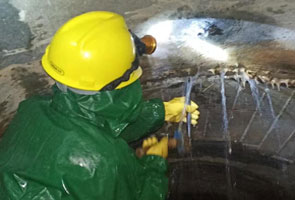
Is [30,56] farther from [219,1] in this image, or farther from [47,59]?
[219,1]

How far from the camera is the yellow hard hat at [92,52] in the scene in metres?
1.74

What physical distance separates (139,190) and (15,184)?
0.67m

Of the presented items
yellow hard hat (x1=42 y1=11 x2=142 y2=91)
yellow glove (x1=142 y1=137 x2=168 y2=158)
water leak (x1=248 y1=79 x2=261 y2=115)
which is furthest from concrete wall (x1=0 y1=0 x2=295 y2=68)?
Result: yellow hard hat (x1=42 y1=11 x2=142 y2=91)

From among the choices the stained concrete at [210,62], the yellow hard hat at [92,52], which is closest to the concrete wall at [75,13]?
the stained concrete at [210,62]

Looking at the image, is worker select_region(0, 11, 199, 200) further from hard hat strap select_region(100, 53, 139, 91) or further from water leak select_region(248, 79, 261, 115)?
water leak select_region(248, 79, 261, 115)

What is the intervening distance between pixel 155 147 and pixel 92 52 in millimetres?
1004

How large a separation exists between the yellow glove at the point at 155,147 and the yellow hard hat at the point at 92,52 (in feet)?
2.56

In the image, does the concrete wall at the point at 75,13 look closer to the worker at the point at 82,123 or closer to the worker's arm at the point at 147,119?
the worker's arm at the point at 147,119

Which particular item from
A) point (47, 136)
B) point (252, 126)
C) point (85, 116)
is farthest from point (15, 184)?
point (252, 126)

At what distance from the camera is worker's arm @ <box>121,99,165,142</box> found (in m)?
2.37

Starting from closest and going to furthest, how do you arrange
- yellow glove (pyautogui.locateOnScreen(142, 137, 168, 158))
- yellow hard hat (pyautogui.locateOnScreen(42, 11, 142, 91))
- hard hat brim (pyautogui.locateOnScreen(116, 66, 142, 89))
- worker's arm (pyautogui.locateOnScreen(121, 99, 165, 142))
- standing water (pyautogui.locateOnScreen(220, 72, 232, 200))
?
1. yellow hard hat (pyautogui.locateOnScreen(42, 11, 142, 91))
2. hard hat brim (pyautogui.locateOnScreen(116, 66, 142, 89))
3. worker's arm (pyautogui.locateOnScreen(121, 99, 165, 142))
4. yellow glove (pyautogui.locateOnScreen(142, 137, 168, 158))
5. standing water (pyautogui.locateOnScreen(220, 72, 232, 200))

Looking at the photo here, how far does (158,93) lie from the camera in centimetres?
289

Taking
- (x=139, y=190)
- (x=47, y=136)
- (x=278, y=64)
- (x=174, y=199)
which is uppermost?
(x=47, y=136)

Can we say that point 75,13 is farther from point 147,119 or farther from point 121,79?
point 121,79
